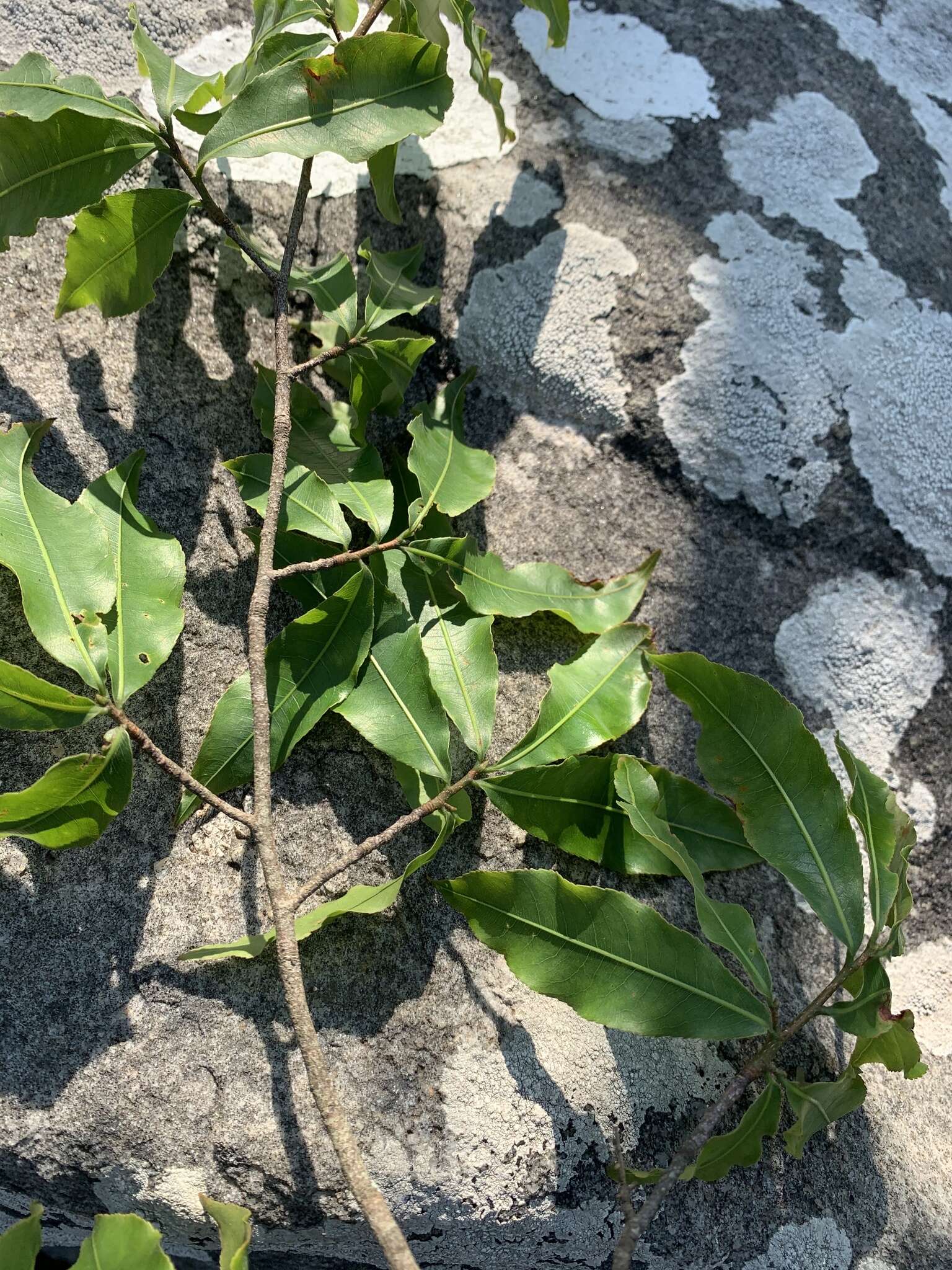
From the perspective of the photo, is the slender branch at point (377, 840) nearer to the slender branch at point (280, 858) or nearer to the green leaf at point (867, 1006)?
the slender branch at point (280, 858)

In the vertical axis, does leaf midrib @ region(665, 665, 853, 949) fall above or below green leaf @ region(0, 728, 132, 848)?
above

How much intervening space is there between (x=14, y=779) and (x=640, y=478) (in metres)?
0.77

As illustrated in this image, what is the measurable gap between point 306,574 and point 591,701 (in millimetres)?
317

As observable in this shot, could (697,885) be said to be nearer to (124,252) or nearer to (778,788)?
(778,788)

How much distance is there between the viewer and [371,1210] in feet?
2.52

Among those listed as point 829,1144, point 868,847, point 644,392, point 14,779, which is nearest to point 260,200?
point 644,392

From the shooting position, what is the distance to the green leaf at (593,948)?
2.81 feet

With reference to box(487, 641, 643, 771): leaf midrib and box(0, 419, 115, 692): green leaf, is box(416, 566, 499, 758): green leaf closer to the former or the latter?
box(487, 641, 643, 771): leaf midrib

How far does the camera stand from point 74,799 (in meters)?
0.86

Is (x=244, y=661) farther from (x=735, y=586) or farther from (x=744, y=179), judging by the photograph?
(x=744, y=179)

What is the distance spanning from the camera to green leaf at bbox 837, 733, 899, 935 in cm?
93

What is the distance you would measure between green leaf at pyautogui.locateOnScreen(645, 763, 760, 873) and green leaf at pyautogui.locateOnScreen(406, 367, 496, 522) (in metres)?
0.35

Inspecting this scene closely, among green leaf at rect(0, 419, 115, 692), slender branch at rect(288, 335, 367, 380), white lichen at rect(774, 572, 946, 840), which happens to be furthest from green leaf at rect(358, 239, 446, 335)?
white lichen at rect(774, 572, 946, 840)

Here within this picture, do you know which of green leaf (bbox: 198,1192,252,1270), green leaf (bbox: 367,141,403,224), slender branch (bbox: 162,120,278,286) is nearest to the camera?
green leaf (bbox: 198,1192,252,1270)
